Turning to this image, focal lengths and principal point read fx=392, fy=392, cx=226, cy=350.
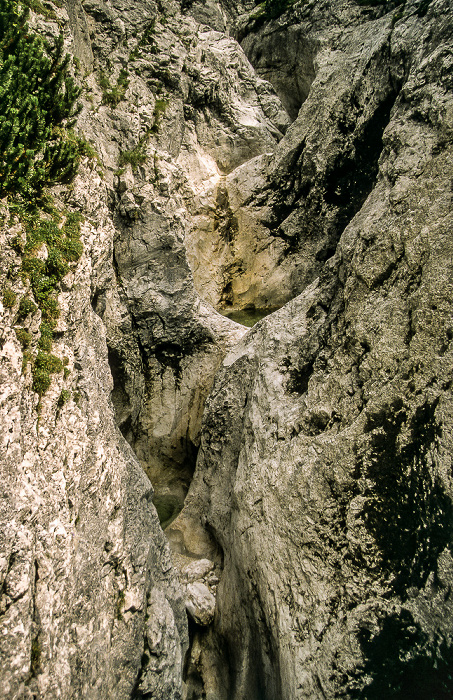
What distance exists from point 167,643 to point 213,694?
2.37 meters

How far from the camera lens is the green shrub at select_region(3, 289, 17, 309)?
6121 mm

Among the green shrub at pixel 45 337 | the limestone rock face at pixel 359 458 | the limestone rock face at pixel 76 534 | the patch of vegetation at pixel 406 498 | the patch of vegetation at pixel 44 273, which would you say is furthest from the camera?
the green shrub at pixel 45 337

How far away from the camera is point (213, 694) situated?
9.10m

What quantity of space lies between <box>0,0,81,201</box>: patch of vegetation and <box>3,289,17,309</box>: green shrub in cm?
205

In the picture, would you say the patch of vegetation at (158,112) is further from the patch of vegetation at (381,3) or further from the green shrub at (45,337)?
the patch of vegetation at (381,3)

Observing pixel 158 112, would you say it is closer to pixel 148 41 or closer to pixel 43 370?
pixel 148 41

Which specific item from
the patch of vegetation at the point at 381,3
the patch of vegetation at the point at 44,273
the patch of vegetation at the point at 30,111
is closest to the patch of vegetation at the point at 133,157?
the patch of vegetation at the point at 30,111

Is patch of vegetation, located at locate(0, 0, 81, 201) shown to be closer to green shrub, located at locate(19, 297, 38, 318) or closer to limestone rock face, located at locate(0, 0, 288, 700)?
limestone rock face, located at locate(0, 0, 288, 700)

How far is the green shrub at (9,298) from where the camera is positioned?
20.1 ft

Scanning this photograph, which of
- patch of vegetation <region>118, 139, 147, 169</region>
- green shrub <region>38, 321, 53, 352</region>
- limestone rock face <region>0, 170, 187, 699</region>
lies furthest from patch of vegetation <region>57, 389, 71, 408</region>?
patch of vegetation <region>118, 139, 147, 169</region>

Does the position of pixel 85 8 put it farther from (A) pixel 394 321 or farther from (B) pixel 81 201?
(A) pixel 394 321

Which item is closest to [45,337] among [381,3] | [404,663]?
[404,663]

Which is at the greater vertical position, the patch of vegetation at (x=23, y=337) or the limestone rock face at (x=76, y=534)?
the patch of vegetation at (x=23, y=337)

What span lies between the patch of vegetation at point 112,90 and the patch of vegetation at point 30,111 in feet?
12.9
